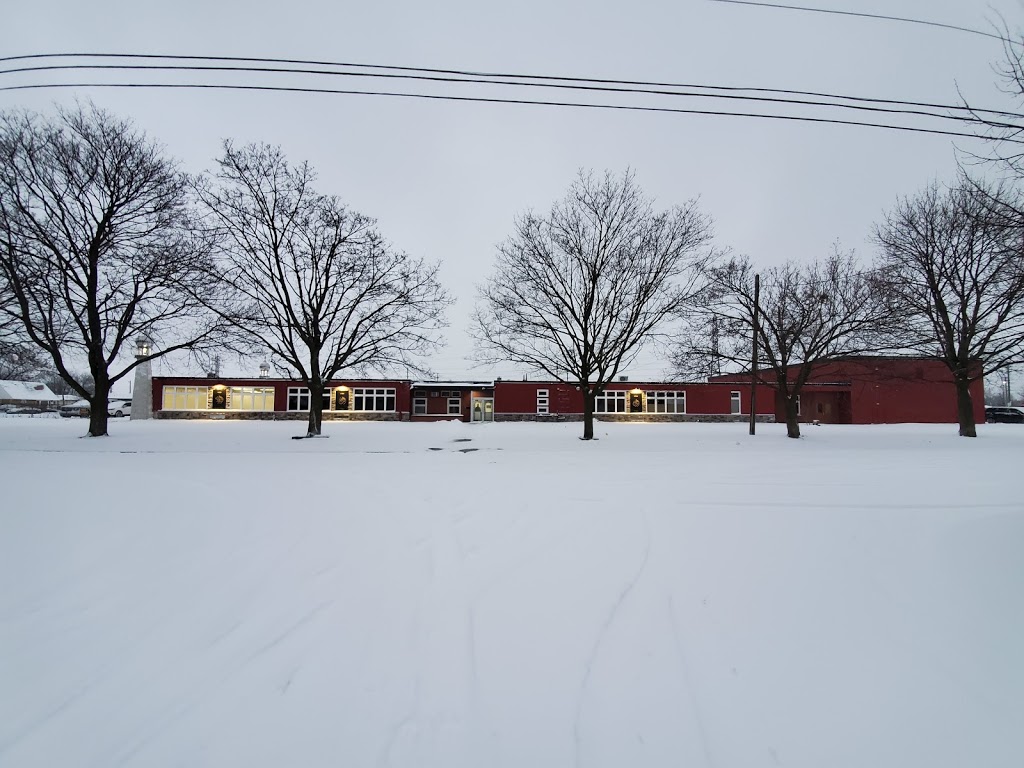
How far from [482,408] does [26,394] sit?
8565 cm

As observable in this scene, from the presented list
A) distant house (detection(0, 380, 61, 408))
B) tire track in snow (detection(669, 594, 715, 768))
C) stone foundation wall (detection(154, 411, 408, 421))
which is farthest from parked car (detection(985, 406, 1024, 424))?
distant house (detection(0, 380, 61, 408))

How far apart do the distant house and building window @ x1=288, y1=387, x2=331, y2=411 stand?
51.9 metres

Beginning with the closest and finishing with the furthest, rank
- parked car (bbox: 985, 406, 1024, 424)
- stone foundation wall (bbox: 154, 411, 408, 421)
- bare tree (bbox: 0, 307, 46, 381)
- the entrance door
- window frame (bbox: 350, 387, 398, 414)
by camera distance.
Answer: bare tree (bbox: 0, 307, 46, 381) → stone foundation wall (bbox: 154, 411, 408, 421) → parked car (bbox: 985, 406, 1024, 424) → window frame (bbox: 350, 387, 398, 414) → the entrance door

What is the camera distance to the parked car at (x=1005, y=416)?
42344mm

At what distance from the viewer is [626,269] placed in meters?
20.1

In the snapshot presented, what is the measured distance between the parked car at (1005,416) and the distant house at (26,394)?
11435cm

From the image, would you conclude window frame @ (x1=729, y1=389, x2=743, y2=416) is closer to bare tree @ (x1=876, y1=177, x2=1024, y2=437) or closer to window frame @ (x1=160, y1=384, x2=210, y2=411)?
bare tree @ (x1=876, y1=177, x2=1024, y2=437)

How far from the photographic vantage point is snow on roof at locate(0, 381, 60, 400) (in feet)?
243

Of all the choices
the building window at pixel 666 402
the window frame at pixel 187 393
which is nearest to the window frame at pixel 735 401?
the building window at pixel 666 402

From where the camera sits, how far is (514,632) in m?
3.48

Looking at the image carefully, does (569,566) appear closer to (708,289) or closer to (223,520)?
(223,520)

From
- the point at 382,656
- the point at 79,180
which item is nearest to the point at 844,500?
the point at 382,656

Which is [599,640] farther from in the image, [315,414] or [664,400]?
[664,400]

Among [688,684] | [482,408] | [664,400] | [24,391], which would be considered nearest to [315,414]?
[688,684]
